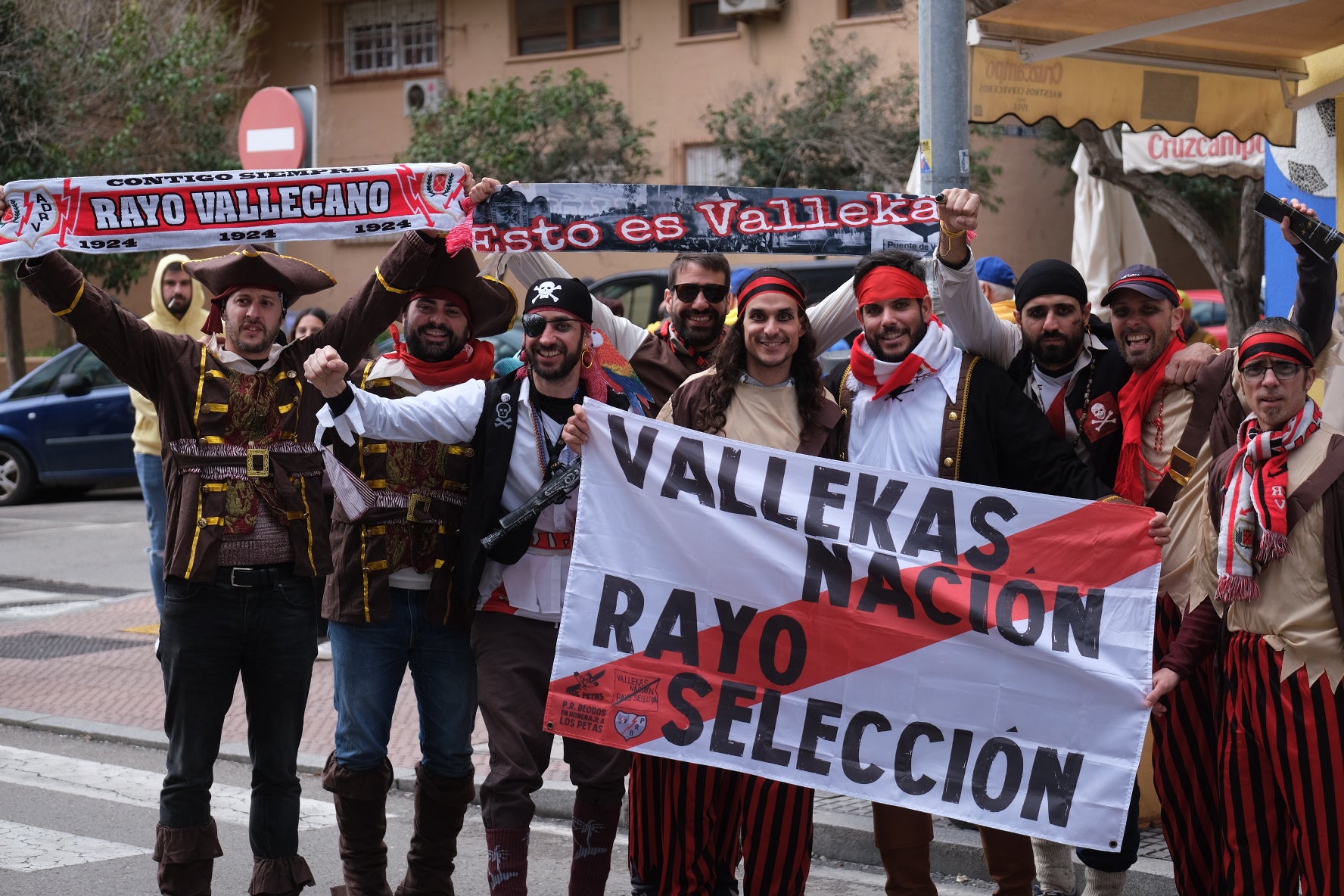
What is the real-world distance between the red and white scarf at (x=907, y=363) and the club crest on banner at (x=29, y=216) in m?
2.57

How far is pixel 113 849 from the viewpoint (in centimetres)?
619

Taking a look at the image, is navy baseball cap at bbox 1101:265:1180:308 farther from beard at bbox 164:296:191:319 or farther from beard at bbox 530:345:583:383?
beard at bbox 164:296:191:319

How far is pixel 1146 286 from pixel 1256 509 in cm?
93

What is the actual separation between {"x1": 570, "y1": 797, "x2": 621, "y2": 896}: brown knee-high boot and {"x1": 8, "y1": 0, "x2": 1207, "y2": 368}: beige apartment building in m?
16.0

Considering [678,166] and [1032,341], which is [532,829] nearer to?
[1032,341]

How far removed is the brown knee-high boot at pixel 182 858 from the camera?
16.2ft

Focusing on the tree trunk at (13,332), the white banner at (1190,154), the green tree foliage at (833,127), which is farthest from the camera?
the tree trunk at (13,332)

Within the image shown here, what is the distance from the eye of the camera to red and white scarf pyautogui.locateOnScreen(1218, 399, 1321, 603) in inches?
166

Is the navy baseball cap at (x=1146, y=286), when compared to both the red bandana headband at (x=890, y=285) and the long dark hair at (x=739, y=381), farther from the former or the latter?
→ the long dark hair at (x=739, y=381)

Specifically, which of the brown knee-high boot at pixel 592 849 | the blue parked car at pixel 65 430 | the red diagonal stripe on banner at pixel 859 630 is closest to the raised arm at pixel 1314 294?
the red diagonal stripe on banner at pixel 859 630

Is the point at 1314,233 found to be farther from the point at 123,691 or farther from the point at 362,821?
the point at 123,691

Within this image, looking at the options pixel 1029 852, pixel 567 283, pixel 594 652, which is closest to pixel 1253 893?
pixel 1029 852

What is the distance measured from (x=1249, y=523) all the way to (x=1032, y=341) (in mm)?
1060

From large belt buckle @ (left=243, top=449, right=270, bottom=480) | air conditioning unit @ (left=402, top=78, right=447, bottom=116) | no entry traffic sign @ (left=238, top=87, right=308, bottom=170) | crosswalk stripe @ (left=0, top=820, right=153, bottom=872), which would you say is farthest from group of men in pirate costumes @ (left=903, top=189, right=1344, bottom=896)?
air conditioning unit @ (left=402, top=78, right=447, bottom=116)
